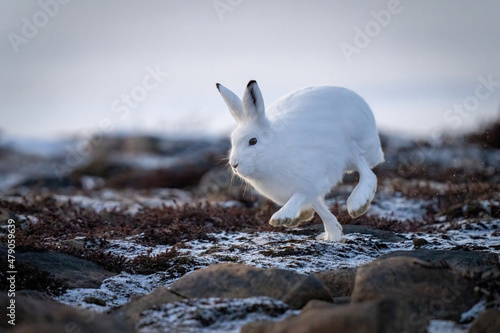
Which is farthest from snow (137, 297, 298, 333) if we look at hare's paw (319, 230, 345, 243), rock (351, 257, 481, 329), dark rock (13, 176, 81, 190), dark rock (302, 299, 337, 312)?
dark rock (13, 176, 81, 190)

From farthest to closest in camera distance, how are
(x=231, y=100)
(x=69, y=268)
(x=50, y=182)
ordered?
(x=50, y=182)
(x=231, y=100)
(x=69, y=268)

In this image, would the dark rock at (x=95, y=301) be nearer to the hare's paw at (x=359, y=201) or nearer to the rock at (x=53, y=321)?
the rock at (x=53, y=321)

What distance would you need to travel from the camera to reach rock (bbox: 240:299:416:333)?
8.66ft

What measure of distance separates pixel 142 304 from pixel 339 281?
164 cm

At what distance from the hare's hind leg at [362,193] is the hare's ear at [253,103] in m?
1.27

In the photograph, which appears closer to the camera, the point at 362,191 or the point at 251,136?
the point at 251,136

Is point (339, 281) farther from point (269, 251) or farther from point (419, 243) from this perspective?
point (419, 243)

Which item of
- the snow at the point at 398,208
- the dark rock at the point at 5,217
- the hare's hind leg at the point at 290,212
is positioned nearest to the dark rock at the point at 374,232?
the hare's hind leg at the point at 290,212

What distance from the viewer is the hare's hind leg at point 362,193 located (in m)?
5.39

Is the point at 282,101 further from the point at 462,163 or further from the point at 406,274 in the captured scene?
the point at 462,163

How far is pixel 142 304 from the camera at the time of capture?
3.87 m

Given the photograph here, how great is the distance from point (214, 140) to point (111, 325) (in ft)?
79.8

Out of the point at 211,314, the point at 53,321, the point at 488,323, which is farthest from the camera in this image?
the point at 211,314

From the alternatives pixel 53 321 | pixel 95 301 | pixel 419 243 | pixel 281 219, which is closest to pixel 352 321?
pixel 53 321
